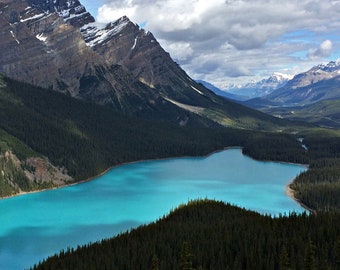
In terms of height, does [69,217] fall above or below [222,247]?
below

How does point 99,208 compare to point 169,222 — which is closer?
point 169,222

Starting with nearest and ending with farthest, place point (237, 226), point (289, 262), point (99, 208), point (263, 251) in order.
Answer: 1. point (289, 262)
2. point (263, 251)
3. point (237, 226)
4. point (99, 208)

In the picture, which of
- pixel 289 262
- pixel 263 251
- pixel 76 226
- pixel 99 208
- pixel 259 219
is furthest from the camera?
pixel 99 208

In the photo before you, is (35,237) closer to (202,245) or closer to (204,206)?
(204,206)

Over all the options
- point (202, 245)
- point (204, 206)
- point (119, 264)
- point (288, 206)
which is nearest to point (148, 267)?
point (119, 264)

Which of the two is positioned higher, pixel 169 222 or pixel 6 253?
pixel 169 222

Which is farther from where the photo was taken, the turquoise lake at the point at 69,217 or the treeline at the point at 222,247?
the turquoise lake at the point at 69,217

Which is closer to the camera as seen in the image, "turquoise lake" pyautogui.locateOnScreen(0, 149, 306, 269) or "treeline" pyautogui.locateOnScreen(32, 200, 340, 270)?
"treeline" pyautogui.locateOnScreen(32, 200, 340, 270)

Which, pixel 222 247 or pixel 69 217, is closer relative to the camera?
pixel 222 247
